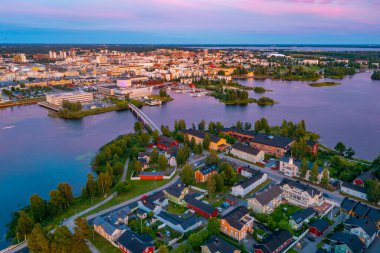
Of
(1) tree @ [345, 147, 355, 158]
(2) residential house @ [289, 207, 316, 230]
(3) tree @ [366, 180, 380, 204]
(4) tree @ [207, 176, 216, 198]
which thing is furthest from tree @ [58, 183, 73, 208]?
(1) tree @ [345, 147, 355, 158]

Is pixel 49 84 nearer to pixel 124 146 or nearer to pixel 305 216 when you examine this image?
pixel 124 146

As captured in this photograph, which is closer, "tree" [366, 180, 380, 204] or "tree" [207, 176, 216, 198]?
"tree" [366, 180, 380, 204]

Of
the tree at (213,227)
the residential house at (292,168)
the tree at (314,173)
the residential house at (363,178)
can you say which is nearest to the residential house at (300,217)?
the tree at (314,173)

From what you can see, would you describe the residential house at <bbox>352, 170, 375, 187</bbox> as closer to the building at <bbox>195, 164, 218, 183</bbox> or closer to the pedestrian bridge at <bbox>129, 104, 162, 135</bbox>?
the building at <bbox>195, 164, 218, 183</bbox>

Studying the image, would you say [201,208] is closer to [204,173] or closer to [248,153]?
[204,173]

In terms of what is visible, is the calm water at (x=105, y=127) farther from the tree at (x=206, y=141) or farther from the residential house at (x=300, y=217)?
the residential house at (x=300, y=217)

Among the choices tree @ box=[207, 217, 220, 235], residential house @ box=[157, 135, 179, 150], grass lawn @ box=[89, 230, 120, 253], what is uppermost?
residential house @ box=[157, 135, 179, 150]

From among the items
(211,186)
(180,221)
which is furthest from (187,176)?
(180,221)
